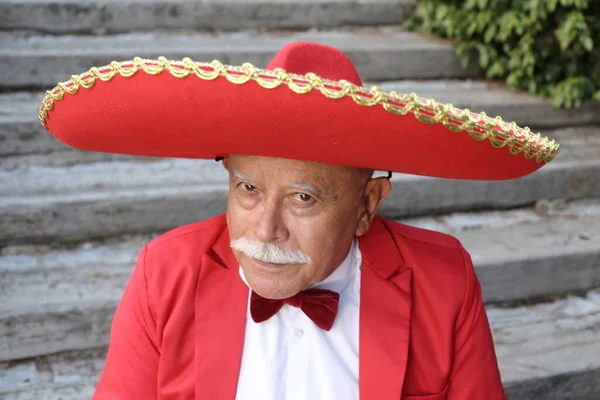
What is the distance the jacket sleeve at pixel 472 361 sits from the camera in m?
2.02

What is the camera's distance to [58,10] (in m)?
4.06

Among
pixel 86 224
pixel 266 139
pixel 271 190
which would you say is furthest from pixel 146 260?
pixel 86 224

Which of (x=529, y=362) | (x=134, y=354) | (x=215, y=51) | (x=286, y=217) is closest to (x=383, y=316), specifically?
(x=286, y=217)

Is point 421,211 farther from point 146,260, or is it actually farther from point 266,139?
point 266,139

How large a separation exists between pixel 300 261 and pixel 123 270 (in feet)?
5.23

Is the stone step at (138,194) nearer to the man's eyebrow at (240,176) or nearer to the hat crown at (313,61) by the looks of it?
the man's eyebrow at (240,176)

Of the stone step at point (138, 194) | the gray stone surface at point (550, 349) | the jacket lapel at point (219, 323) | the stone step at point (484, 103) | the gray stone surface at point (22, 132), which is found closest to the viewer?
the jacket lapel at point (219, 323)

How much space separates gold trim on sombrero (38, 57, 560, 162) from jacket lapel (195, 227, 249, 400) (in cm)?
63

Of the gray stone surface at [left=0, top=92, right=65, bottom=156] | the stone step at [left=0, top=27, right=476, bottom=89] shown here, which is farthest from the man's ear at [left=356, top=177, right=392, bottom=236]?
the stone step at [left=0, top=27, right=476, bottom=89]

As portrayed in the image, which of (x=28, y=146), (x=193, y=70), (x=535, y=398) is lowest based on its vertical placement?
(x=535, y=398)

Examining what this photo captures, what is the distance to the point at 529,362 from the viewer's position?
10.5 feet

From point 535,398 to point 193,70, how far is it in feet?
7.67

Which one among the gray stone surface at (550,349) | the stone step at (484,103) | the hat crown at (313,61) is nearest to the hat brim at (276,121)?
the hat crown at (313,61)

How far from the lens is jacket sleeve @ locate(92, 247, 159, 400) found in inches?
77.0
